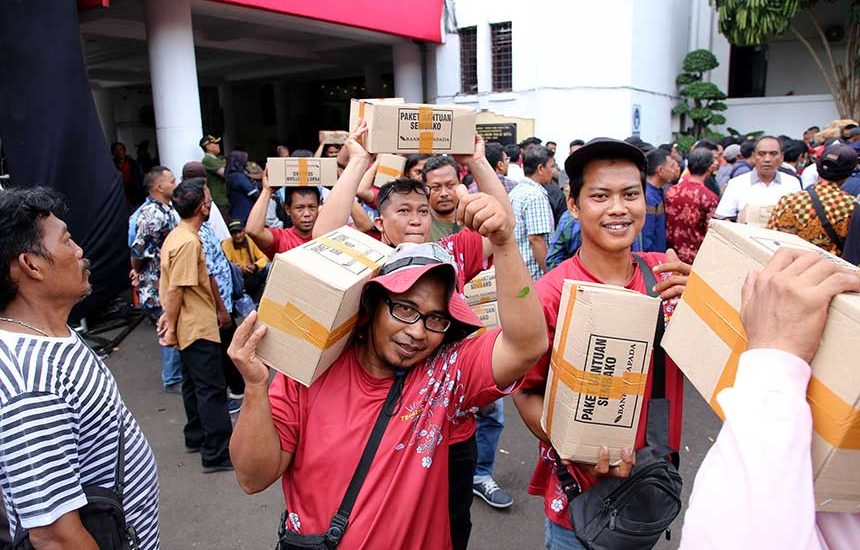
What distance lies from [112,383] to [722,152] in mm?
10237

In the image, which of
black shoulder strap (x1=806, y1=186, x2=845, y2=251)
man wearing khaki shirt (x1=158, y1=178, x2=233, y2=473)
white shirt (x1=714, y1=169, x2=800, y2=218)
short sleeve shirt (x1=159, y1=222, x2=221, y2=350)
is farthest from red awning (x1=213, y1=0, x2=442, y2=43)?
black shoulder strap (x1=806, y1=186, x2=845, y2=251)

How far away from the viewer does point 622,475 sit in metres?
1.61

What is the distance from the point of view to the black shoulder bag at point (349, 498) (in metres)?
1.55

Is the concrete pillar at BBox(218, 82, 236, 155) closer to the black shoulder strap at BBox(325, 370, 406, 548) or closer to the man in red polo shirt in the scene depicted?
the man in red polo shirt

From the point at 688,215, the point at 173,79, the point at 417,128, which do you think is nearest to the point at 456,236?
the point at 417,128

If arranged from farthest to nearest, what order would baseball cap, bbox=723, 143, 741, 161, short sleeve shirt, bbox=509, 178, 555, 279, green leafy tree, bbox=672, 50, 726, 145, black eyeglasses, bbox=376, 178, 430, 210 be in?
green leafy tree, bbox=672, 50, 726, 145, baseball cap, bbox=723, 143, 741, 161, short sleeve shirt, bbox=509, 178, 555, 279, black eyeglasses, bbox=376, 178, 430, 210

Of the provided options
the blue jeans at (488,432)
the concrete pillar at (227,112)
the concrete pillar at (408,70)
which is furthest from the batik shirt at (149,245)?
the concrete pillar at (227,112)

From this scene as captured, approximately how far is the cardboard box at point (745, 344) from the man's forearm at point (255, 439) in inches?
39.9

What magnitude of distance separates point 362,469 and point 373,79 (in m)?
15.7

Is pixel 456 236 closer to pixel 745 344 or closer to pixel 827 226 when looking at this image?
pixel 745 344

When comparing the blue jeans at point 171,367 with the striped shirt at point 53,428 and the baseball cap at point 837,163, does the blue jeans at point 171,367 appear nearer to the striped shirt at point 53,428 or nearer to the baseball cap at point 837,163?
the striped shirt at point 53,428

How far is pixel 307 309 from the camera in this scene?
1.56m

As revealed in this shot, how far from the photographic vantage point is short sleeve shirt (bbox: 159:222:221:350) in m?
3.77

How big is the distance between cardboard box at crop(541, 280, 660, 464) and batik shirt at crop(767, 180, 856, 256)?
3158mm
